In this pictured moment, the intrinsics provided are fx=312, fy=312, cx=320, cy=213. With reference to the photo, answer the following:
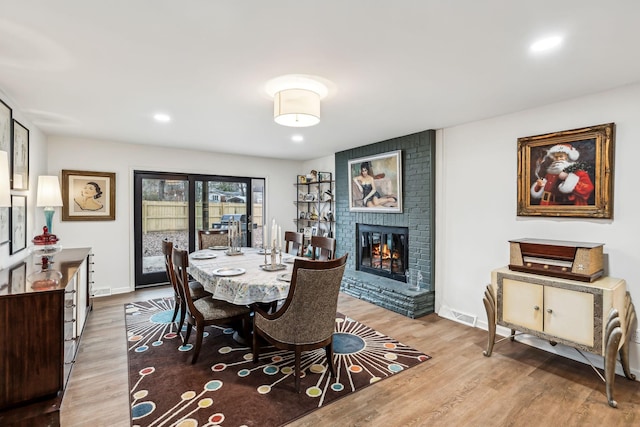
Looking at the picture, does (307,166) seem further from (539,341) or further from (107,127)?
(539,341)

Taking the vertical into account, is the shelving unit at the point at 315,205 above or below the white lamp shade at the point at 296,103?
below

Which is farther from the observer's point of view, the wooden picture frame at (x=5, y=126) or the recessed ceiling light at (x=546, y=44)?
the wooden picture frame at (x=5, y=126)

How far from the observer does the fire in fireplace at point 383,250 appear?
443cm

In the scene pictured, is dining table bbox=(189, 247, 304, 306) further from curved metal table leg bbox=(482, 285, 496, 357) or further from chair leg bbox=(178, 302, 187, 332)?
curved metal table leg bbox=(482, 285, 496, 357)

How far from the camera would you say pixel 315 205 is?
6.30 m

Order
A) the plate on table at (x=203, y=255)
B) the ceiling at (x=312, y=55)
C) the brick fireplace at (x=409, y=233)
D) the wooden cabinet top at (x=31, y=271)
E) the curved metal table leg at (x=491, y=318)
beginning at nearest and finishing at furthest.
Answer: the ceiling at (x=312, y=55)
the wooden cabinet top at (x=31, y=271)
the curved metal table leg at (x=491, y=318)
the plate on table at (x=203, y=255)
the brick fireplace at (x=409, y=233)

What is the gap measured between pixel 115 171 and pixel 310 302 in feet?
13.6

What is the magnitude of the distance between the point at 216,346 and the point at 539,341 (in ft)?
10.4

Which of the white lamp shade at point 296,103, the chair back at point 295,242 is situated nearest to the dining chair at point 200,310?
the chair back at point 295,242

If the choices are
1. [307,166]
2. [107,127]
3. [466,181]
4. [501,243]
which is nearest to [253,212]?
[307,166]

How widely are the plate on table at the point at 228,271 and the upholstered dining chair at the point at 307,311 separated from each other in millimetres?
523

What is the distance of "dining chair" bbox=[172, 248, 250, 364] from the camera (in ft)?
8.68

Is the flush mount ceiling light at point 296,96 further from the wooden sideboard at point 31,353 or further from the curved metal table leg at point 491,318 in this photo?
the curved metal table leg at point 491,318

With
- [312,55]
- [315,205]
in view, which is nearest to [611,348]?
[312,55]
